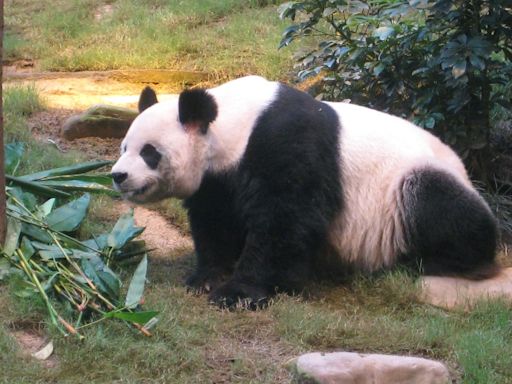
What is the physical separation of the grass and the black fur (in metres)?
3.88

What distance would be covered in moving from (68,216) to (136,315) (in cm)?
140

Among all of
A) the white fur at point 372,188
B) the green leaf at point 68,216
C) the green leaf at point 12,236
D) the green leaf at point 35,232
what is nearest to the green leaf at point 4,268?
the green leaf at point 12,236

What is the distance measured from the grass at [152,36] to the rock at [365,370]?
203 inches

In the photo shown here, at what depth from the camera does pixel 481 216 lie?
4.84 m

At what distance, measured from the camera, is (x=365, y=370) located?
3.70 meters

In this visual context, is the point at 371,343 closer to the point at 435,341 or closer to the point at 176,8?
the point at 435,341

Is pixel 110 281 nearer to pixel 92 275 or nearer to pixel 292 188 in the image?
pixel 92 275

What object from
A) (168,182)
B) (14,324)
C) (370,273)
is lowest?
(370,273)

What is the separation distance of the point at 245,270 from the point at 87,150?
277cm

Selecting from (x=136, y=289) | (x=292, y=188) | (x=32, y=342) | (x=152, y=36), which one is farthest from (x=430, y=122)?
(x=152, y=36)

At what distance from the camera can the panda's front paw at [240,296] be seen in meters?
4.52

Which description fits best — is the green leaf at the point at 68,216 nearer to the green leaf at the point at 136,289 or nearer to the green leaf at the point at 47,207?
the green leaf at the point at 47,207

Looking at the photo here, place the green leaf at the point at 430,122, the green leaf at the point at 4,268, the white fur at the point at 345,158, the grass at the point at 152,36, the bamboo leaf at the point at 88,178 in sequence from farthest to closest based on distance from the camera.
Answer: the grass at the point at 152,36, the green leaf at the point at 430,122, the bamboo leaf at the point at 88,178, the white fur at the point at 345,158, the green leaf at the point at 4,268

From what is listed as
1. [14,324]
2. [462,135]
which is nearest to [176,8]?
[462,135]
